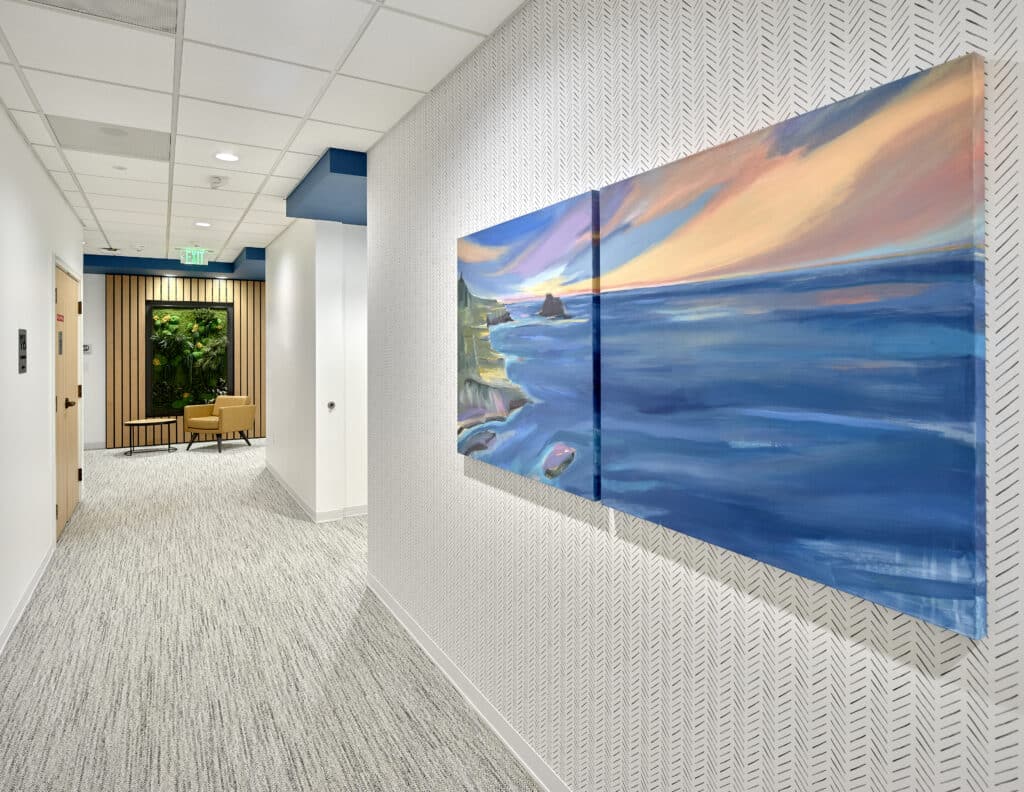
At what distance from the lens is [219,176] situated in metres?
4.20

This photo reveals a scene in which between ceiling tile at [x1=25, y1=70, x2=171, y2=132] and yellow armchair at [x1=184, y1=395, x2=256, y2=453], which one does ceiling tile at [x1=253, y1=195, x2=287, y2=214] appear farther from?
yellow armchair at [x1=184, y1=395, x2=256, y2=453]

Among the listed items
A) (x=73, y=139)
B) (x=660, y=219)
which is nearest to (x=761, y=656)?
(x=660, y=219)

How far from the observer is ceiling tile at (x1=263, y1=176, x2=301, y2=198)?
13.9 feet

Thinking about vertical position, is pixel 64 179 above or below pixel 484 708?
above

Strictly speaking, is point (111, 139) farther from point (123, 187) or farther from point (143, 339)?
point (143, 339)

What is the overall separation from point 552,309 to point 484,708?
60.0 inches

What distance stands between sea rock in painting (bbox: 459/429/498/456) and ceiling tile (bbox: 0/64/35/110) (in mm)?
2358

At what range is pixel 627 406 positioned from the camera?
161 centimetres

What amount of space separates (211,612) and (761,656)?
9.83ft

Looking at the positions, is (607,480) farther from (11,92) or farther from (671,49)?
(11,92)

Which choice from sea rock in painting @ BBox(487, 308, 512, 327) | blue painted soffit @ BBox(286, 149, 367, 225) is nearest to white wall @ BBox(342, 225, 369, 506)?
blue painted soffit @ BBox(286, 149, 367, 225)

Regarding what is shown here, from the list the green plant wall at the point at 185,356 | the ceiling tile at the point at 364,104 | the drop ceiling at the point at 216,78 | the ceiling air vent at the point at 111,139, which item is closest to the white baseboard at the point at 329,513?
the drop ceiling at the point at 216,78

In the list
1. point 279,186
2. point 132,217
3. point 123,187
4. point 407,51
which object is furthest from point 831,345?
point 132,217

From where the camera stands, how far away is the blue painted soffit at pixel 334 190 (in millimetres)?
3652
